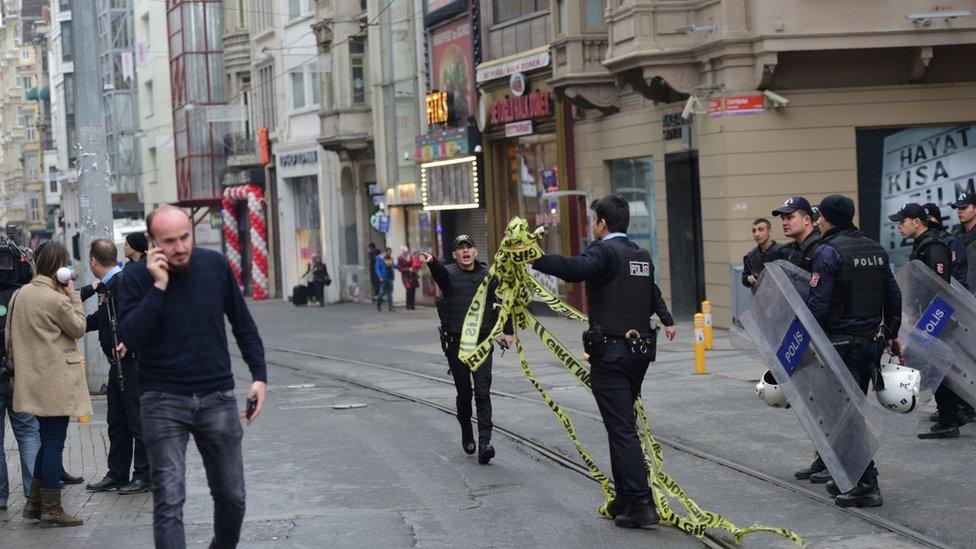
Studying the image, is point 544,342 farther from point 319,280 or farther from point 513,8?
point 319,280

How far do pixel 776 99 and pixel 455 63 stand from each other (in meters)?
13.7

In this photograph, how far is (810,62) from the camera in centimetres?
2164

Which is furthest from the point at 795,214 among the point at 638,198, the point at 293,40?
the point at 293,40

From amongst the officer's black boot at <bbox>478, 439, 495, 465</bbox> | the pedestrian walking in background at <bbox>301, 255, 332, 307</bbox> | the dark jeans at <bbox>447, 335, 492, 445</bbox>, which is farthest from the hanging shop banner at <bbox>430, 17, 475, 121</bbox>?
the officer's black boot at <bbox>478, 439, 495, 465</bbox>

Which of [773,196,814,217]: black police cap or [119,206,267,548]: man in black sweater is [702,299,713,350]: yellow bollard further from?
[119,206,267,548]: man in black sweater

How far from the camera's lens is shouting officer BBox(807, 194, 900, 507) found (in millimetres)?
9008

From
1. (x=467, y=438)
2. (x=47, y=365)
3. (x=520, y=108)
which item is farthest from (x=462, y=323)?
(x=520, y=108)

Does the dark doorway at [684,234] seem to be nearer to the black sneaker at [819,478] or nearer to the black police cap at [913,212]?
the black police cap at [913,212]

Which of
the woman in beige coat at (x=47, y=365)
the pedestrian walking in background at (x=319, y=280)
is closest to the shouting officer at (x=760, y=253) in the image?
the woman in beige coat at (x=47, y=365)

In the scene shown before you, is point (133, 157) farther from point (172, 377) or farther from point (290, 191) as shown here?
point (172, 377)

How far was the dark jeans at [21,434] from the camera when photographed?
944cm

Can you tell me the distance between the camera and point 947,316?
35.2ft

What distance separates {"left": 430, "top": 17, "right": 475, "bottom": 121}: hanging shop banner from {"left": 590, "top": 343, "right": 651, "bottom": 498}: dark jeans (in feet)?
81.5

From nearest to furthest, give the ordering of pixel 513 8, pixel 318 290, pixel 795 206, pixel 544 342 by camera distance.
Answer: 1. pixel 544 342
2. pixel 795 206
3. pixel 513 8
4. pixel 318 290
